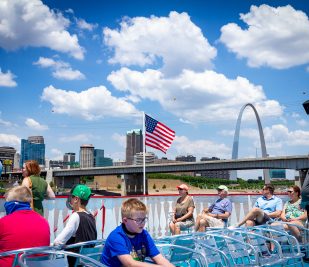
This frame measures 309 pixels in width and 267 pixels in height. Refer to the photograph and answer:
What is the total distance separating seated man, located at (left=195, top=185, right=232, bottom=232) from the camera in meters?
8.87

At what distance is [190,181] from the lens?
5591 inches

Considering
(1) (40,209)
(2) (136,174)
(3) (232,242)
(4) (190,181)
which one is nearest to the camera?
(3) (232,242)

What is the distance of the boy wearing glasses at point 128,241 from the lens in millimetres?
3574

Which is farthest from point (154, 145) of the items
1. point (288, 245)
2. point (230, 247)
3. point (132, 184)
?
point (132, 184)

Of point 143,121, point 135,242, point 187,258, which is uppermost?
point 143,121

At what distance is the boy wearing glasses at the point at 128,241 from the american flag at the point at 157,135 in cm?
1476

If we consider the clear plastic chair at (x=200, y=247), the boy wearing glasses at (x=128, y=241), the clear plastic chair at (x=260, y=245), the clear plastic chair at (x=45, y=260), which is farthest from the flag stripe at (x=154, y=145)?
the clear plastic chair at (x=45, y=260)

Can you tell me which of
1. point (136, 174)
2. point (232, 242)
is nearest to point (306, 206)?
point (232, 242)

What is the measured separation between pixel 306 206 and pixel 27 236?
2964mm

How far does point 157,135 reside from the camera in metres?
19.0

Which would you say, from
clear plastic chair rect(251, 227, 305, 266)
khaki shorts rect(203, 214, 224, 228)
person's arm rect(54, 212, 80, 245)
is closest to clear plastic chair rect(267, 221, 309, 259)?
clear plastic chair rect(251, 227, 305, 266)

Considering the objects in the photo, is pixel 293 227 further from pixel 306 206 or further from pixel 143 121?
pixel 143 121

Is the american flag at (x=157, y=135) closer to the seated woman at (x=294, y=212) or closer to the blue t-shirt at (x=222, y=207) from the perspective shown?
the blue t-shirt at (x=222, y=207)

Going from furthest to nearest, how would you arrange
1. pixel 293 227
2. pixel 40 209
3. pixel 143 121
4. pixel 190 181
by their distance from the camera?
pixel 190 181 < pixel 143 121 < pixel 293 227 < pixel 40 209
